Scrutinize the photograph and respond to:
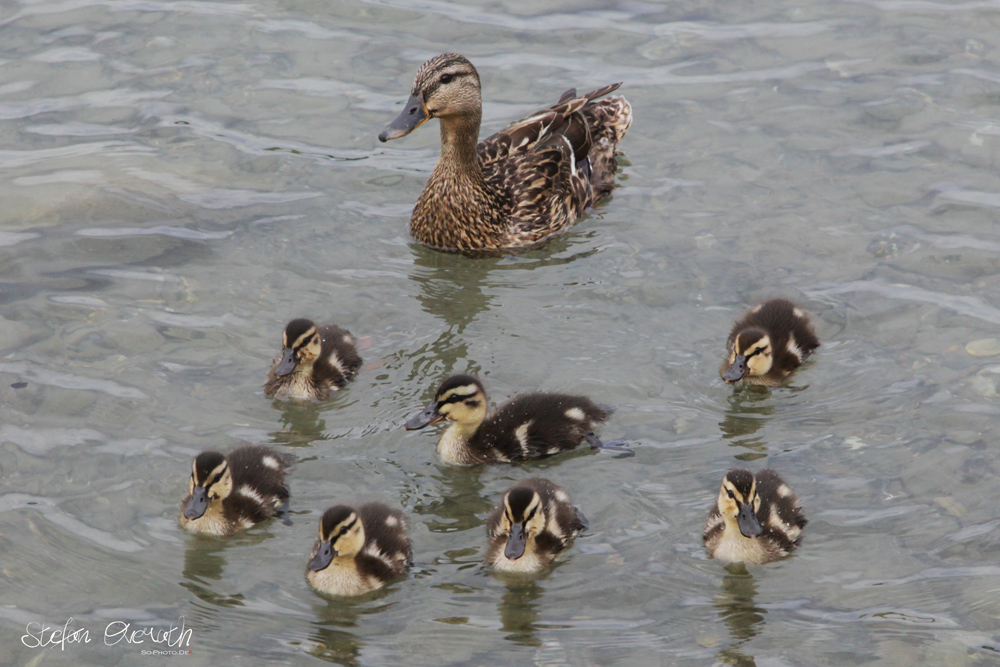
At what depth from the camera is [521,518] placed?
4.70 m

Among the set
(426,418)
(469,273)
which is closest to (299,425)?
(426,418)

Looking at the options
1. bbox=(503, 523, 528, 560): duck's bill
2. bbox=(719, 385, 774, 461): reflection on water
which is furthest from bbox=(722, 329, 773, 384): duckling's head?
bbox=(503, 523, 528, 560): duck's bill

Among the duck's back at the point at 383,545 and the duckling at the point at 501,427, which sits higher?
the duckling at the point at 501,427

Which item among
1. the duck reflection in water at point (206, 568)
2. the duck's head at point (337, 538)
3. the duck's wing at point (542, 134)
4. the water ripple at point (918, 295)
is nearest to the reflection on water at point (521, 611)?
the duck's head at point (337, 538)

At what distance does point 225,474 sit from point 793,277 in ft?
11.9

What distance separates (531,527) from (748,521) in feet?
2.92

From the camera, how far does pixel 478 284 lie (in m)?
6.99

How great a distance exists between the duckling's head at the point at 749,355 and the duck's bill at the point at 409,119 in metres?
2.43

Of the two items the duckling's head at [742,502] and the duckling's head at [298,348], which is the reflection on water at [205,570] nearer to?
the duckling's head at [298,348]

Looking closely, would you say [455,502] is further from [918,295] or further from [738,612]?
[918,295]

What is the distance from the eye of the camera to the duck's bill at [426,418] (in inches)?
212

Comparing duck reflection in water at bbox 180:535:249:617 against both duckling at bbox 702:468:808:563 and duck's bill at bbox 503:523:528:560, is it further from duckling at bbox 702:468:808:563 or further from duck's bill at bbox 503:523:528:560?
duckling at bbox 702:468:808:563

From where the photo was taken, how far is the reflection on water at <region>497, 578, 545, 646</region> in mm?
4504

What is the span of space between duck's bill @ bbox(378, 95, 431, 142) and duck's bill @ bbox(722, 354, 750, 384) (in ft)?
8.14
